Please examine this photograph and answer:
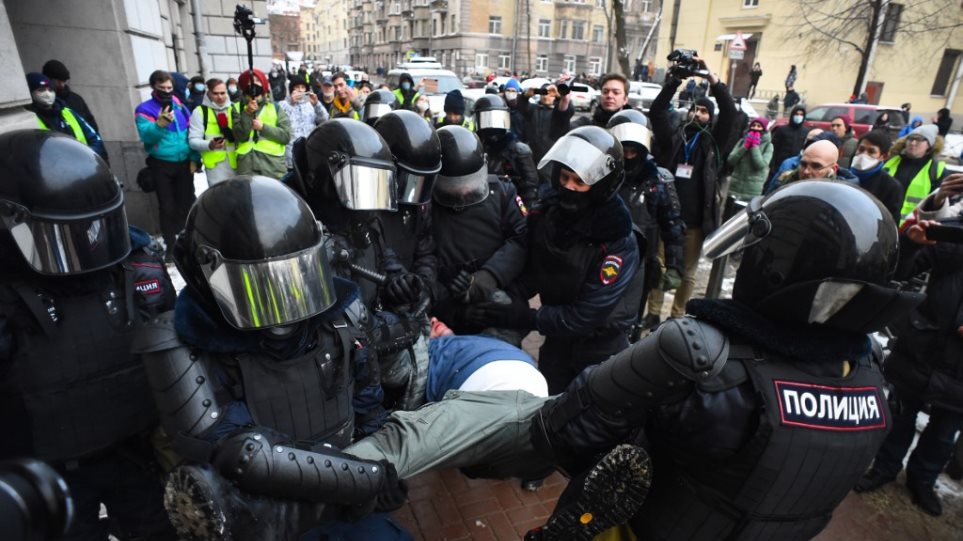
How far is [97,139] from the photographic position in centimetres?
577

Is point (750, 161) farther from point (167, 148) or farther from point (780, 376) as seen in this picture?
point (167, 148)

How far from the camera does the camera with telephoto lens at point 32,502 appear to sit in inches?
34.4

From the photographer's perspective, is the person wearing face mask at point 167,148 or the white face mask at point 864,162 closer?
the white face mask at point 864,162

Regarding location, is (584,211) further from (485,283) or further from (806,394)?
(806,394)

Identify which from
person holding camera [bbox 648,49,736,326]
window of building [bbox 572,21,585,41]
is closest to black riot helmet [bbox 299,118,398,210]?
person holding camera [bbox 648,49,736,326]

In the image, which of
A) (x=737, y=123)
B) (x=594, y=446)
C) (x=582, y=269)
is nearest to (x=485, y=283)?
(x=582, y=269)

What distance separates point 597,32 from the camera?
51.7 meters

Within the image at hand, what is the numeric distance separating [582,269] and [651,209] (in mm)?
1743

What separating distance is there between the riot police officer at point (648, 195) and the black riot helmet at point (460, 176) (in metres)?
1.27

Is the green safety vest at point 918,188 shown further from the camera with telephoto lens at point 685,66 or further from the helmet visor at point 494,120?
the helmet visor at point 494,120

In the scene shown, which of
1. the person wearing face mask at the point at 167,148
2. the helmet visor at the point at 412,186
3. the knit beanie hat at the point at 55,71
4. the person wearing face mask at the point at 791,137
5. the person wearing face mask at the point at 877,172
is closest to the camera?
the helmet visor at the point at 412,186

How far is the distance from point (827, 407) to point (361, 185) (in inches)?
85.9

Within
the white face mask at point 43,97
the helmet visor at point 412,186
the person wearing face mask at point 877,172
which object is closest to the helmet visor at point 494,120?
the helmet visor at point 412,186

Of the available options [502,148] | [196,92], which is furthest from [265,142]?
[502,148]
